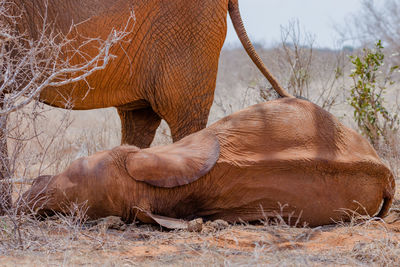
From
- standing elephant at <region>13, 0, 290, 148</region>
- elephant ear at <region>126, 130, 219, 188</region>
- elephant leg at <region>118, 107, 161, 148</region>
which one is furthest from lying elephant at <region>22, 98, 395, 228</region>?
elephant leg at <region>118, 107, 161, 148</region>

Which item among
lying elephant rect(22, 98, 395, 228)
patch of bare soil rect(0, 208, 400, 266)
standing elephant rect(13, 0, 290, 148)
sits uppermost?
standing elephant rect(13, 0, 290, 148)

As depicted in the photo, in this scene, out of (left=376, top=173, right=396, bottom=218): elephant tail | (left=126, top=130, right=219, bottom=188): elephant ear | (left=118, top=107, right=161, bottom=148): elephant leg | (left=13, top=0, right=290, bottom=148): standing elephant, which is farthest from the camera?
(left=118, top=107, right=161, bottom=148): elephant leg

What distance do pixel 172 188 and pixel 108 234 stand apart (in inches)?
19.6

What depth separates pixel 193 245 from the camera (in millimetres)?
2719

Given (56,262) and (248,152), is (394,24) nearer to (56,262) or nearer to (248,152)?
(248,152)

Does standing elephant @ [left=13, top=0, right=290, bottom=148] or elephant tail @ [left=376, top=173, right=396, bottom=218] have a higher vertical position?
standing elephant @ [left=13, top=0, right=290, bottom=148]

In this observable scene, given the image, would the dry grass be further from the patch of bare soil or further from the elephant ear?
the elephant ear

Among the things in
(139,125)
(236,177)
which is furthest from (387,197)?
(139,125)

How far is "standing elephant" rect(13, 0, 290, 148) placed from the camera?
4.16 m

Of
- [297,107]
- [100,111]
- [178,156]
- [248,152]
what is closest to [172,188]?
[178,156]

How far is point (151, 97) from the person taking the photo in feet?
14.3

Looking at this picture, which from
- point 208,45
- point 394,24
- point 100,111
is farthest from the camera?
point 394,24

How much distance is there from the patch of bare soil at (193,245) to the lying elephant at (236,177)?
0.42ft

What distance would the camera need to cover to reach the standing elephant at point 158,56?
416cm
